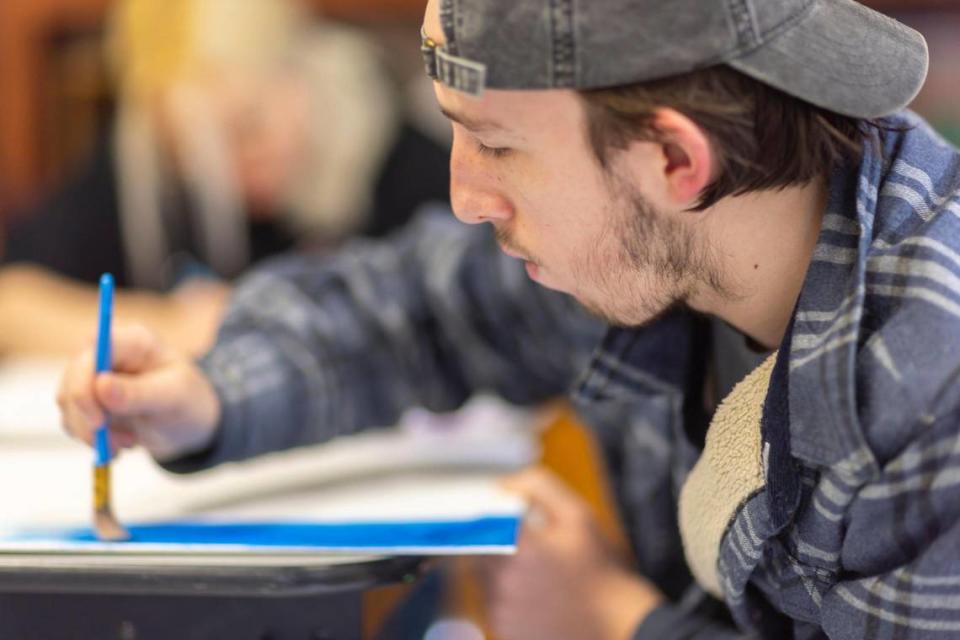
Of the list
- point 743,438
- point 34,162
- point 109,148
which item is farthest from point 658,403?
point 34,162

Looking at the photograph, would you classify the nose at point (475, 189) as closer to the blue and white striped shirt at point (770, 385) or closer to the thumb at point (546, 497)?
the blue and white striped shirt at point (770, 385)

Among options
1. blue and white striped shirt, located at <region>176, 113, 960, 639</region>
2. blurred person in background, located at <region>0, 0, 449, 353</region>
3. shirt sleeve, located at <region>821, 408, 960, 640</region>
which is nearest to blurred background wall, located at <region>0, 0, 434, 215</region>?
blurred person in background, located at <region>0, 0, 449, 353</region>

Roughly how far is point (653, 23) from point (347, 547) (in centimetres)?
29

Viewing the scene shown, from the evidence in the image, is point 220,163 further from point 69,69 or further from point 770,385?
point 770,385

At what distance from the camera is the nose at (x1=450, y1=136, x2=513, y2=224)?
498 mm

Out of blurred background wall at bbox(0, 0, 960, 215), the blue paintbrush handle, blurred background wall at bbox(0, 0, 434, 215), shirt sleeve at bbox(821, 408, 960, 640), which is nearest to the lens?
shirt sleeve at bbox(821, 408, 960, 640)

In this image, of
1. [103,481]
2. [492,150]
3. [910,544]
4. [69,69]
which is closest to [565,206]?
[492,150]

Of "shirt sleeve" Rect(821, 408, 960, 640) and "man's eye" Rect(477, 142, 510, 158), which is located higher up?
"man's eye" Rect(477, 142, 510, 158)

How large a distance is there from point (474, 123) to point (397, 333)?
329 mm

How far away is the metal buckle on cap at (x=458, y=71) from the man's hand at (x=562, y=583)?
31 cm

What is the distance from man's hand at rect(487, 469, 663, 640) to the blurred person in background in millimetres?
715

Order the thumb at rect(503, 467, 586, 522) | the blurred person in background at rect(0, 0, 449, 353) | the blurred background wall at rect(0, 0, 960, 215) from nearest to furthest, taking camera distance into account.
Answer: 1. the thumb at rect(503, 467, 586, 522)
2. the blurred person in background at rect(0, 0, 449, 353)
3. the blurred background wall at rect(0, 0, 960, 215)

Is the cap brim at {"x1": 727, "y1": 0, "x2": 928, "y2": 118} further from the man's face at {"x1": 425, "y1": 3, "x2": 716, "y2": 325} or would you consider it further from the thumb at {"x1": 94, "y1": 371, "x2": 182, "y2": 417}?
the thumb at {"x1": 94, "y1": 371, "x2": 182, "y2": 417}

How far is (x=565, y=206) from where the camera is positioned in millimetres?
483
